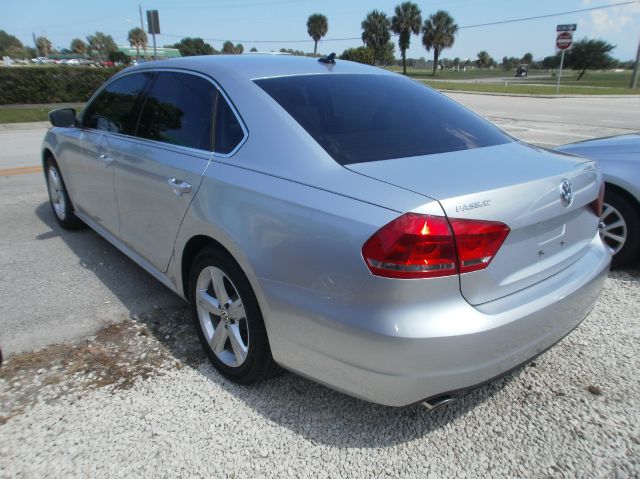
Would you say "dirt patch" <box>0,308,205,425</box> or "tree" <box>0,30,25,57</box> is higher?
"tree" <box>0,30,25,57</box>

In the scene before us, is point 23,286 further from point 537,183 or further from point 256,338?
point 537,183

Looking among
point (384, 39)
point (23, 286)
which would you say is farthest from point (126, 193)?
point (384, 39)

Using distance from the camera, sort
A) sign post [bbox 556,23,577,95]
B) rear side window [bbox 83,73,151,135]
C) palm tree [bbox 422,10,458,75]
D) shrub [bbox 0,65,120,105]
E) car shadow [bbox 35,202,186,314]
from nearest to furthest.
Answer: rear side window [bbox 83,73,151,135] < car shadow [bbox 35,202,186,314] < shrub [bbox 0,65,120,105] < sign post [bbox 556,23,577,95] < palm tree [bbox 422,10,458,75]

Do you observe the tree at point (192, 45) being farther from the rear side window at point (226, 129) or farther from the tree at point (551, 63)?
the rear side window at point (226, 129)

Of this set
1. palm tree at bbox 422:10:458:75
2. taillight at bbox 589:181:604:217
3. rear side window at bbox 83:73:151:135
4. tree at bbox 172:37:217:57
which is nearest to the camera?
taillight at bbox 589:181:604:217

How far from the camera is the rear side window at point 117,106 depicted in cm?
352

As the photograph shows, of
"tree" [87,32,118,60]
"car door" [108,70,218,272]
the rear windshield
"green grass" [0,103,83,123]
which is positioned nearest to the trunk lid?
the rear windshield

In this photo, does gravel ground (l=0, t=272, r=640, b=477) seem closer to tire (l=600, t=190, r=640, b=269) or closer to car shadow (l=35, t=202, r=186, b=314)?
car shadow (l=35, t=202, r=186, b=314)

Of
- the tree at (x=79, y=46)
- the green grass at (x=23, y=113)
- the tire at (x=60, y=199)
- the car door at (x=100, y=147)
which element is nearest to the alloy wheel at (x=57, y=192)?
the tire at (x=60, y=199)

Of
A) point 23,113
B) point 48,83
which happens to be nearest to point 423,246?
point 23,113

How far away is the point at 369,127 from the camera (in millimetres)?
2475

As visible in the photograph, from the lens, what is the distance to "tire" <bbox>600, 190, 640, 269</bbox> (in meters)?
3.79

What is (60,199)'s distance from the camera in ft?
16.5

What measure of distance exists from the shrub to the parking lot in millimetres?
17549
